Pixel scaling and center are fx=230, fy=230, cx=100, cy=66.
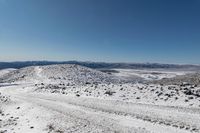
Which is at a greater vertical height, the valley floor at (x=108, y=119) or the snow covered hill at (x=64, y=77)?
the valley floor at (x=108, y=119)

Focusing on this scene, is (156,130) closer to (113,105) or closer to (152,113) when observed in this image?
(152,113)

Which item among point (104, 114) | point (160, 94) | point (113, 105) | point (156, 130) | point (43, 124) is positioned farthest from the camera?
point (160, 94)

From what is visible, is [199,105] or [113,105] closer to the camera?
[199,105]

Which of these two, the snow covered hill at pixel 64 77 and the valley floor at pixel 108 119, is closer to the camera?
the valley floor at pixel 108 119

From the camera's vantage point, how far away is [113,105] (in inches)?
798

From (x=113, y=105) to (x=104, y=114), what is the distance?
339 centimetres

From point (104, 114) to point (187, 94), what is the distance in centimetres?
891

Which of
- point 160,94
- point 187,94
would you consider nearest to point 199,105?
point 187,94

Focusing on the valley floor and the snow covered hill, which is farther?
the snow covered hill

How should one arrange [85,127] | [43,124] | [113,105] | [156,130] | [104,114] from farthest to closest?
[113,105]
[104,114]
[43,124]
[85,127]
[156,130]

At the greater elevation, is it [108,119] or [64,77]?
[108,119]

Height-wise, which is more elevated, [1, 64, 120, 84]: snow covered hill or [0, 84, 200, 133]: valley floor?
[0, 84, 200, 133]: valley floor

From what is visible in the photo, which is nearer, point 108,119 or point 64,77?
point 108,119

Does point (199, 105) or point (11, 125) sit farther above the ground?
point (199, 105)
